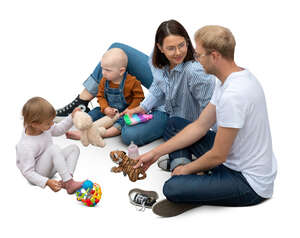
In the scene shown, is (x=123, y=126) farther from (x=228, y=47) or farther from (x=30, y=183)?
(x=228, y=47)

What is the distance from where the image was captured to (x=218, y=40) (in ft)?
7.67

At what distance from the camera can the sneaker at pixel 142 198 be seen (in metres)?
2.71

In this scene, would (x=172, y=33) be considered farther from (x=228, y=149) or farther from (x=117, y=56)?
(x=228, y=149)

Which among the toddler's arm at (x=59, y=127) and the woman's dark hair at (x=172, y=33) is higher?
the woman's dark hair at (x=172, y=33)

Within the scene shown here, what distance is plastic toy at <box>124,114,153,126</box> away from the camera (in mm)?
3427

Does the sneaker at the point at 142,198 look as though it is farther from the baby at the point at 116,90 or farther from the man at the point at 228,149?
the baby at the point at 116,90

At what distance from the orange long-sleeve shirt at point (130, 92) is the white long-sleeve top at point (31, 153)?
989 mm

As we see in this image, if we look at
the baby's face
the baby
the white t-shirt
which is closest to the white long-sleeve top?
the baby

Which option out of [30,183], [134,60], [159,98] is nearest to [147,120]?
[159,98]

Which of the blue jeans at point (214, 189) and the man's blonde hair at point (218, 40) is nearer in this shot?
the man's blonde hair at point (218, 40)

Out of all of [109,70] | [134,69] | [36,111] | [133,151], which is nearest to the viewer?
[36,111]

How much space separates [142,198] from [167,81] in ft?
3.11

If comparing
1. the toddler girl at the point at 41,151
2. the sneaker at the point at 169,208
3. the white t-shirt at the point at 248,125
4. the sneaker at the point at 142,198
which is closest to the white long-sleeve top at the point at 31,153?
the toddler girl at the point at 41,151

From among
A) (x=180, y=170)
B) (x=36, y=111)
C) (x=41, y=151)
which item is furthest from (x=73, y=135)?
(x=180, y=170)
